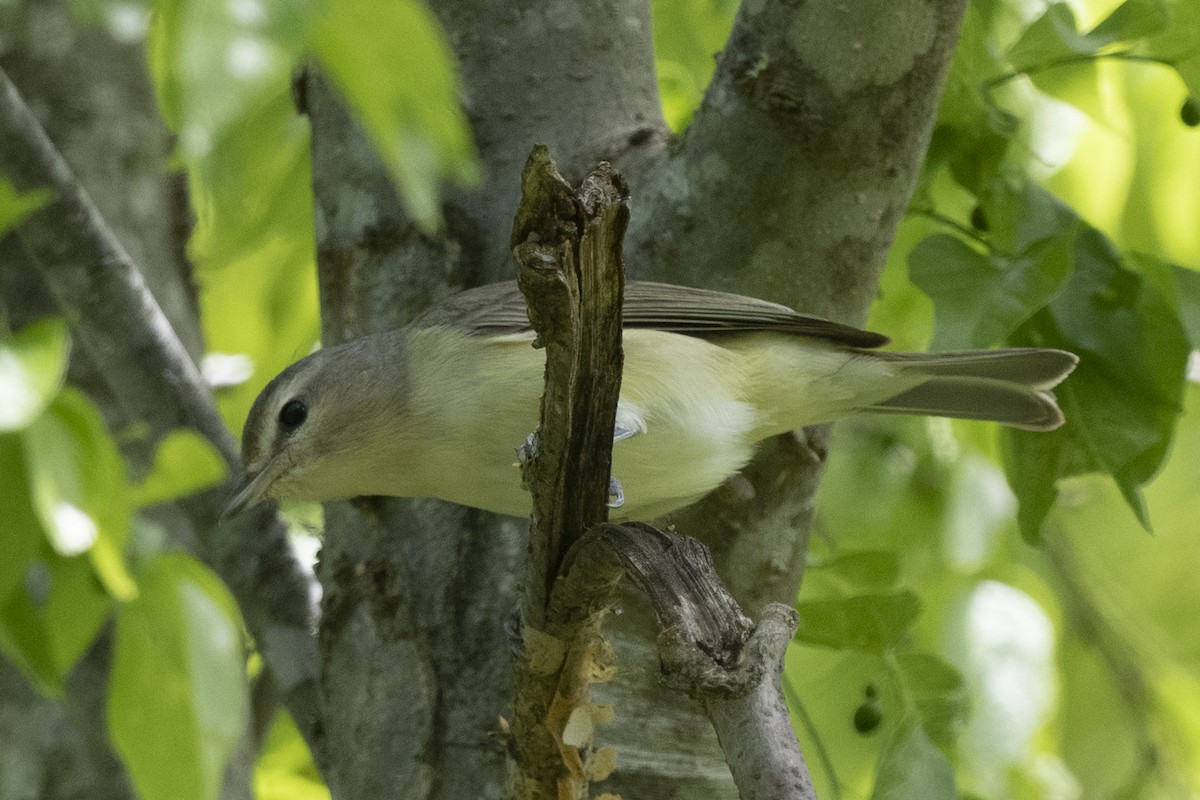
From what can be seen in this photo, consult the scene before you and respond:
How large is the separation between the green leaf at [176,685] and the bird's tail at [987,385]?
1678mm

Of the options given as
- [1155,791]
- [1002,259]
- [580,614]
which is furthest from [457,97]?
[1155,791]

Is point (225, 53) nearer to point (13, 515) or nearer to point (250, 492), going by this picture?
point (13, 515)

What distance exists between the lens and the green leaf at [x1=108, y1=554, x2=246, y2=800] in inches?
94.1

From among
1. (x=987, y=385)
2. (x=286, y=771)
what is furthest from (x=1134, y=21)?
(x=286, y=771)

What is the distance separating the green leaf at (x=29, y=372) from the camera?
86.1 inches

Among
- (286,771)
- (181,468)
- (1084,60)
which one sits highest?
(1084,60)

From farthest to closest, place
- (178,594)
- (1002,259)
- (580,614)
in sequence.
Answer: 1. (1002,259)
2. (178,594)
3. (580,614)

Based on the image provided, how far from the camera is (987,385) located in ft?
10.6

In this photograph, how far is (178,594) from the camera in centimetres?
254

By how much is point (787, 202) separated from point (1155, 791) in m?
3.30

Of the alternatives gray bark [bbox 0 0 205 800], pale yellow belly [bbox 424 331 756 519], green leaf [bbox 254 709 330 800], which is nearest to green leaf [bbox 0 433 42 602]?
pale yellow belly [bbox 424 331 756 519]

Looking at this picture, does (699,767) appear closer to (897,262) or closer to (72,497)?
(72,497)

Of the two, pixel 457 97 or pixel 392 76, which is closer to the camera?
pixel 392 76

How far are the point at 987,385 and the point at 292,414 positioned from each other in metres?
1.73
